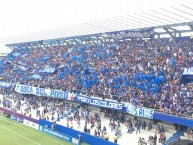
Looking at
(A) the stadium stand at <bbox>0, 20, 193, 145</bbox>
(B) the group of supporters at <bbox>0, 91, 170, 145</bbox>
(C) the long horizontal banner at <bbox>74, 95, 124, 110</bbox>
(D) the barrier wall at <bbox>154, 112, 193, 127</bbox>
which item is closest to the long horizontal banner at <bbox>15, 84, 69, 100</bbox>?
(A) the stadium stand at <bbox>0, 20, 193, 145</bbox>

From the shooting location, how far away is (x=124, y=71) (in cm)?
2825

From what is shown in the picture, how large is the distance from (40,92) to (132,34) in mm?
13349

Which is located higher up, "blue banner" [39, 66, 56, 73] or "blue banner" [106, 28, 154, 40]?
"blue banner" [106, 28, 154, 40]

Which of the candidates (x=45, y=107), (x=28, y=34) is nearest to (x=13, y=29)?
(x=28, y=34)

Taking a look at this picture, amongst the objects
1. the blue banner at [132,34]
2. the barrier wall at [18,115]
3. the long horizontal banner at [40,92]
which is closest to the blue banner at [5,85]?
the long horizontal banner at [40,92]

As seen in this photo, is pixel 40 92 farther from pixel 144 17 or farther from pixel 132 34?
pixel 144 17

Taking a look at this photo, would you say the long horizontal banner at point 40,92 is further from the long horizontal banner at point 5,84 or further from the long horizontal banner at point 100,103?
the long horizontal banner at point 5,84

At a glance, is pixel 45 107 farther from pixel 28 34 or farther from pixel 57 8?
pixel 28 34

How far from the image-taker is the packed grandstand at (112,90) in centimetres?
2127

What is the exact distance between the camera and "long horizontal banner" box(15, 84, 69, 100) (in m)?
30.8

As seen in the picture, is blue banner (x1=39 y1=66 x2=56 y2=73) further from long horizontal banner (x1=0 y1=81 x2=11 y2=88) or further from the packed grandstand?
long horizontal banner (x1=0 y1=81 x2=11 y2=88)

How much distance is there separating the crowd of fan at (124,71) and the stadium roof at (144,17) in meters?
2.19

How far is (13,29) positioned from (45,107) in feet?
53.4

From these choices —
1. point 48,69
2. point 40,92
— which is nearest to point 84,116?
point 40,92
